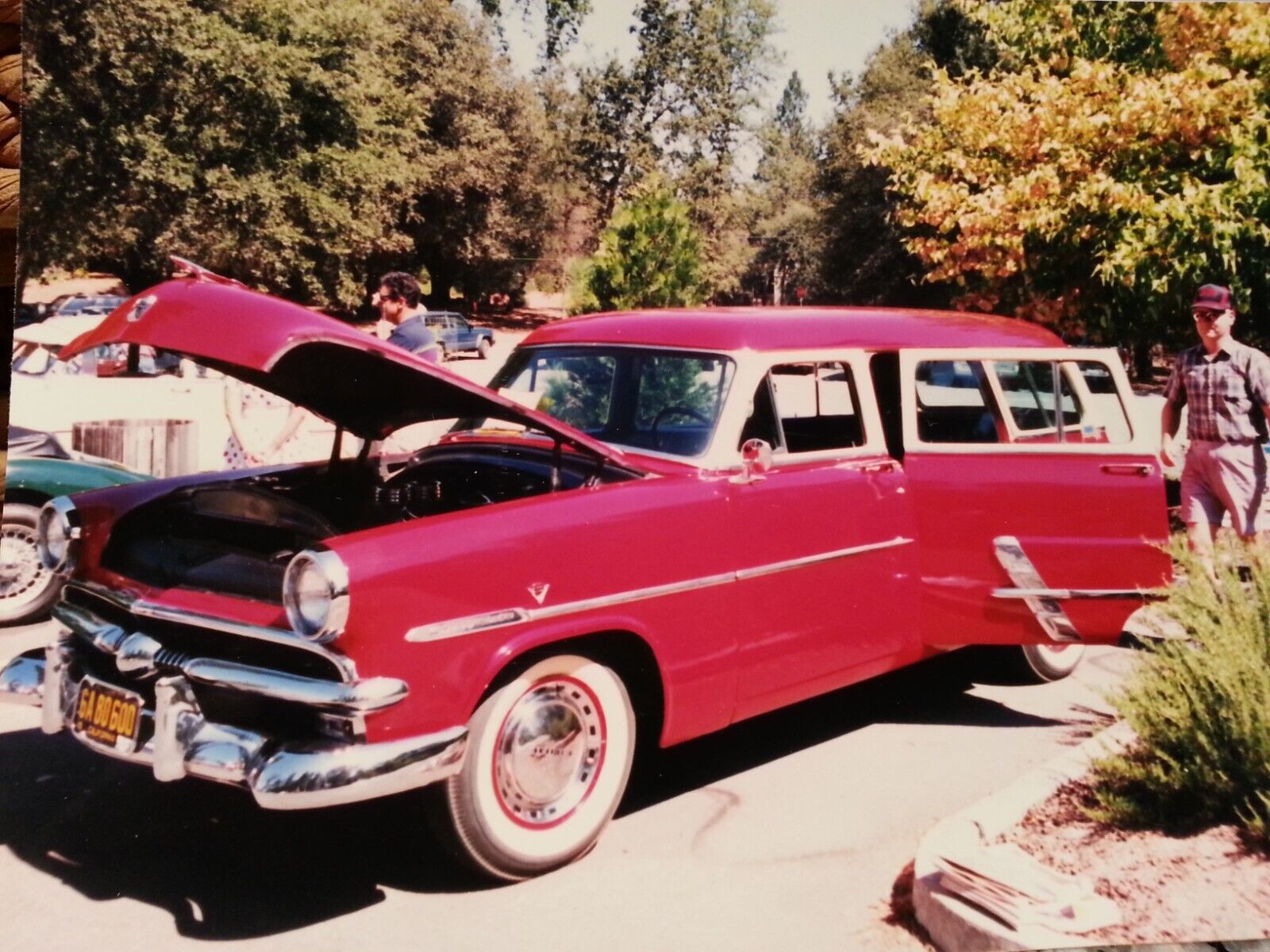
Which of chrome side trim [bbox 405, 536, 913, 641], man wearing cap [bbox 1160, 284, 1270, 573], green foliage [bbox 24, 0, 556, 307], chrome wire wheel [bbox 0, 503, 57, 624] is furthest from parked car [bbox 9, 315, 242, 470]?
man wearing cap [bbox 1160, 284, 1270, 573]

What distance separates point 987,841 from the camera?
9.74 ft

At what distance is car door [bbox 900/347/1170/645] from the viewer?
3.84 meters

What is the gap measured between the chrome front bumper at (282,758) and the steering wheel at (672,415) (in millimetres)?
1339

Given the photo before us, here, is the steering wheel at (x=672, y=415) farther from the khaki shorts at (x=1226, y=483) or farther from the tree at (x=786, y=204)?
the khaki shorts at (x=1226, y=483)

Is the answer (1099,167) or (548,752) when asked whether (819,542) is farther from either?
(1099,167)

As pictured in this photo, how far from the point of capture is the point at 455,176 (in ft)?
13.1

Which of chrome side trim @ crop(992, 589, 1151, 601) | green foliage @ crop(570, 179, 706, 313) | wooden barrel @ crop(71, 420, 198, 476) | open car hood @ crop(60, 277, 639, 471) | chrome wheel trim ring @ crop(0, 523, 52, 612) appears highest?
green foliage @ crop(570, 179, 706, 313)

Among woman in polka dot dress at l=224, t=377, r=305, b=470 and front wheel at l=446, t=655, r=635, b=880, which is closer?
front wheel at l=446, t=655, r=635, b=880

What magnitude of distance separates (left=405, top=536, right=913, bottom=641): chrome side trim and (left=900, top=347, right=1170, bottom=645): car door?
0.39 metres

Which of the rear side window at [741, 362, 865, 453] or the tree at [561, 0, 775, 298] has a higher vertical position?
the tree at [561, 0, 775, 298]

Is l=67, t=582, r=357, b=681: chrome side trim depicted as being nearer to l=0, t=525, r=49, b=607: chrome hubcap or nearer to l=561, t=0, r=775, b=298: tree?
l=0, t=525, r=49, b=607: chrome hubcap

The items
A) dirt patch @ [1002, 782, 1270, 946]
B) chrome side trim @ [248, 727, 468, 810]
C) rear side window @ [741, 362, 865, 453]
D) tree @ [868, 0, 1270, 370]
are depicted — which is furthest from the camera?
tree @ [868, 0, 1270, 370]

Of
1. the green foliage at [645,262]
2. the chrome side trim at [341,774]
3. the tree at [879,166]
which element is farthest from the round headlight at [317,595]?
the tree at [879,166]

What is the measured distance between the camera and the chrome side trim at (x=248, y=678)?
2.45m
